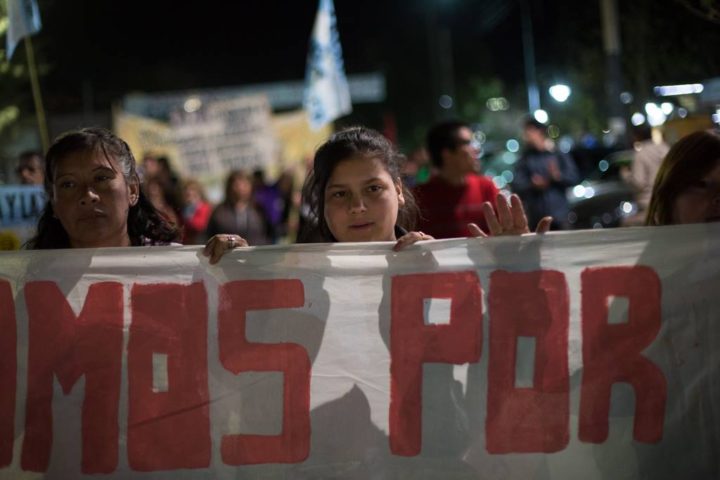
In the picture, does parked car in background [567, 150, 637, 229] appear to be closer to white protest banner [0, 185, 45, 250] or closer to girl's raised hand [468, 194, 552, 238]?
white protest banner [0, 185, 45, 250]

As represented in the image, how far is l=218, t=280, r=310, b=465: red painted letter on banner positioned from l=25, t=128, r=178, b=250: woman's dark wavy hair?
0.71 meters

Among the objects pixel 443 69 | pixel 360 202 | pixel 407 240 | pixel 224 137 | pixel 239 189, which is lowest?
pixel 407 240

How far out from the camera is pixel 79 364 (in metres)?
3.50

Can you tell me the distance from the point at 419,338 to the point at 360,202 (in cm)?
57

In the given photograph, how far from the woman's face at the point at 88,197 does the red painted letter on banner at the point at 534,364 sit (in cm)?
149

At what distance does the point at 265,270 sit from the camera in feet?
11.5

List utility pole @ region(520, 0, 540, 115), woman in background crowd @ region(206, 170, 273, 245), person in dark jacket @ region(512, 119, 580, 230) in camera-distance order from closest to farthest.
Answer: person in dark jacket @ region(512, 119, 580, 230) → woman in background crowd @ region(206, 170, 273, 245) → utility pole @ region(520, 0, 540, 115)

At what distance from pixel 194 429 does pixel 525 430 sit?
3.71 ft

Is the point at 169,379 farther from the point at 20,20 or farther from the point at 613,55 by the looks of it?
the point at 613,55

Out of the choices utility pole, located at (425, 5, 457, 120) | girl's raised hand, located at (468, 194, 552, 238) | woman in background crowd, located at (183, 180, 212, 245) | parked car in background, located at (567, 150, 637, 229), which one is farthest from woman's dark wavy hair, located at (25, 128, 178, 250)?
utility pole, located at (425, 5, 457, 120)

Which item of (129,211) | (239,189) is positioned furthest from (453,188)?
(239,189)

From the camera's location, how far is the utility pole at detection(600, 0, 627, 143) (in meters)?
9.63

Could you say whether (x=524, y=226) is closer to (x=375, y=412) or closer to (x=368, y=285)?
(x=368, y=285)

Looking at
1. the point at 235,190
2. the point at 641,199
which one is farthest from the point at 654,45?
the point at 235,190
